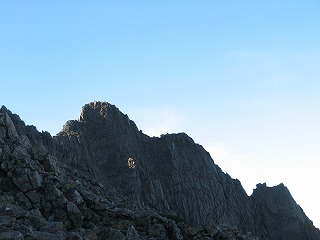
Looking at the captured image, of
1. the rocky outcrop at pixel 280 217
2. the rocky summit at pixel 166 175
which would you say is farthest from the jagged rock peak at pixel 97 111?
the rocky outcrop at pixel 280 217

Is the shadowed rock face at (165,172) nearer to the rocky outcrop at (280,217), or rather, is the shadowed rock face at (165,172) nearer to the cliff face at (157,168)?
the cliff face at (157,168)

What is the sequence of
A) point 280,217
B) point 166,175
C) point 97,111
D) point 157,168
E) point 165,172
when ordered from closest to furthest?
point 280,217 < point 166,175 < point 165,172 < point 157,168 < point 97,111

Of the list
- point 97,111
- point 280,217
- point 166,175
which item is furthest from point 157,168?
point 280,217

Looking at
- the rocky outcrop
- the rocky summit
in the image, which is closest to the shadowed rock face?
the rocky summit

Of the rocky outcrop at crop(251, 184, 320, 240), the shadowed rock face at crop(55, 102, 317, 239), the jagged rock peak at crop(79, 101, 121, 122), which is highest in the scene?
the jagged rock peak at crop(79, 101, 121, 122)

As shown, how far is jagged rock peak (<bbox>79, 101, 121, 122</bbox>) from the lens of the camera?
379 ft

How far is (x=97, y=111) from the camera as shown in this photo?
117438 millimetres

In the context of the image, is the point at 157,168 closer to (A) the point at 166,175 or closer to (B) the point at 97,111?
(A) the point at 166,175

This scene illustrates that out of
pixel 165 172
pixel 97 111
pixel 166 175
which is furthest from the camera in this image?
pixel 97 111

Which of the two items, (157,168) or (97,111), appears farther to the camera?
(97,111)

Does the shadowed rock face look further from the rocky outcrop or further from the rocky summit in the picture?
the rocky outcrop

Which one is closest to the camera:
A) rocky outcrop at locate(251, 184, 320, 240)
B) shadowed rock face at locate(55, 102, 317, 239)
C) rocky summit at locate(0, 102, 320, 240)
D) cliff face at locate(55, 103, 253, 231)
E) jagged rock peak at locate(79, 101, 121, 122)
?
rocky summit at locate(0, 102, 320, 240)

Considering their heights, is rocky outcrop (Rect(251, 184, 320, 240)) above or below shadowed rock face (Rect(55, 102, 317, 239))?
below

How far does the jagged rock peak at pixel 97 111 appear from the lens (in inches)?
4542
